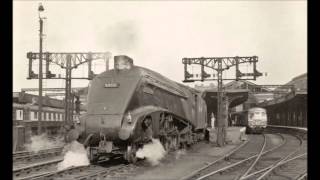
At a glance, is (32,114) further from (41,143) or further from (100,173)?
(100,173)

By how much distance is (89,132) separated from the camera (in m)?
13.7

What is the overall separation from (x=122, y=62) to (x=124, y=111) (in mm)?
2012

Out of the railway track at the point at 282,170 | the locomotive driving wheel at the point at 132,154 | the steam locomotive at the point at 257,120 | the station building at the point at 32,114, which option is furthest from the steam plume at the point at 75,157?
the steam locomotive at the point at 257,120

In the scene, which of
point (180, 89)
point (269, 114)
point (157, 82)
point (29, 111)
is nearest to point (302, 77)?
point (269, 114)

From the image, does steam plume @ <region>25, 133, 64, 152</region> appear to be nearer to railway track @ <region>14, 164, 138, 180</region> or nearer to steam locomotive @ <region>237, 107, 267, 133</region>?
railway track @ <region>14, 164, 138, 180</region>

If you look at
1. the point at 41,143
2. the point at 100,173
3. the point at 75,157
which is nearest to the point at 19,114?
the point at 41,143

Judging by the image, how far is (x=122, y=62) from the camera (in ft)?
48.7

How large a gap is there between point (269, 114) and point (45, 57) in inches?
1851

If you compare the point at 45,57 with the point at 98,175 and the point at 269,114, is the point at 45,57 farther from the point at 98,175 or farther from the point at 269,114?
the point at 269,114

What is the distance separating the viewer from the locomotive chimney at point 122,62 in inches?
584

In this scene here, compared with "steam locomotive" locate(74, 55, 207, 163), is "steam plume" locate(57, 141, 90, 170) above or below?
below

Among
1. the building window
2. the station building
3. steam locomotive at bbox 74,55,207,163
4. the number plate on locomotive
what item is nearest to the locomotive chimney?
steam locomotive at bbox 74,55,207,163

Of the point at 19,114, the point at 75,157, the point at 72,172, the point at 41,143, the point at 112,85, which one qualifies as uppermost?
the point at 112,85

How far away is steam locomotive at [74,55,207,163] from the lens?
44.4ft
